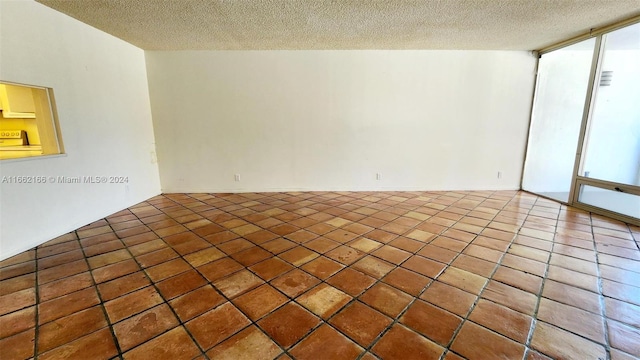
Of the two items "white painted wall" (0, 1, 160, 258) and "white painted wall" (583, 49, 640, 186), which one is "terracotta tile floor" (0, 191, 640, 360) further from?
"white painted wall" (583, 49, 640, 186)

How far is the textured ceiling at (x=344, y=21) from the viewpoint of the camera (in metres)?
2.80

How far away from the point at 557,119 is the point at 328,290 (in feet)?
15.9

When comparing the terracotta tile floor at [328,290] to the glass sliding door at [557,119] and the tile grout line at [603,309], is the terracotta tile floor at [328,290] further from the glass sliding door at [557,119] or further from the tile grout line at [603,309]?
the glass sliding door at [557,119]

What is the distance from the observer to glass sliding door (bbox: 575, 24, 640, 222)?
11.0 ft

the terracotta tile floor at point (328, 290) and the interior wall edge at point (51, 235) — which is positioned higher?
the interior wall edge at point (51, 235)

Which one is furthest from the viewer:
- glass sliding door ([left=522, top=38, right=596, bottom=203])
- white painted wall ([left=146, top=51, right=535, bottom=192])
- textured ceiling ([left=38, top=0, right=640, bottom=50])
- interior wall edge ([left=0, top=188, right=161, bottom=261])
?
white painted wall ([left=146, top=51, right=535, bottom=192])

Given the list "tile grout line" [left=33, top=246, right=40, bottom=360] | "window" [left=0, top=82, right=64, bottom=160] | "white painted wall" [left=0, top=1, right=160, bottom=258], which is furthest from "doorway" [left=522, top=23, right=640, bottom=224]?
"window" [left=0, top=82, right=64, bottom=160]

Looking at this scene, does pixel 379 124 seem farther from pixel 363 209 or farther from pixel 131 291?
pixel 131 291

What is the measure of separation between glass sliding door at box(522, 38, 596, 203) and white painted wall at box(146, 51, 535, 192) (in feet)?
0.59

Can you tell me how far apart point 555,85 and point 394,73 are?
8.49 feet

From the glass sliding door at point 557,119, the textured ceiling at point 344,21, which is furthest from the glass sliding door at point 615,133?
the textured ceiling at point 344,21

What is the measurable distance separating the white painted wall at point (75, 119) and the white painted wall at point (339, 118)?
529 mm

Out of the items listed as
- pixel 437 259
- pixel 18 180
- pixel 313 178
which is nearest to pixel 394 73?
pixel 313 178

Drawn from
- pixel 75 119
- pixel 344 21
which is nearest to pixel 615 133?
pixel 344 21
